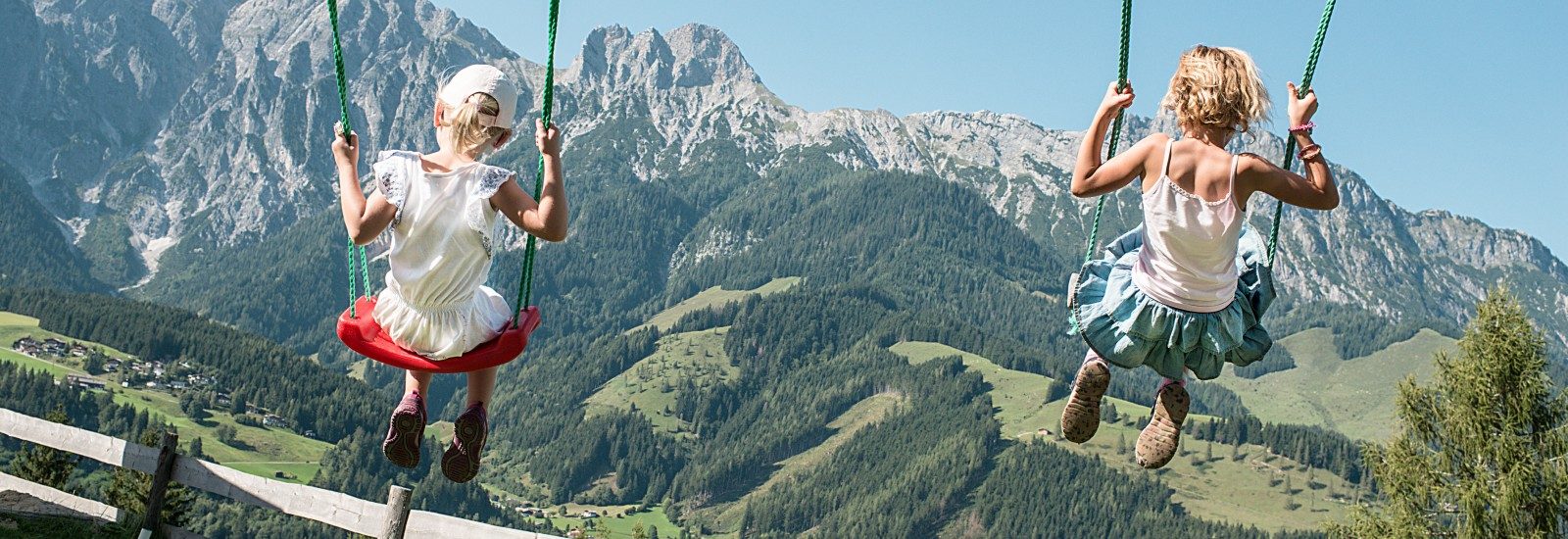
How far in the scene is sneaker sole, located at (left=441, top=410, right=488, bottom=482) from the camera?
690 centimetres

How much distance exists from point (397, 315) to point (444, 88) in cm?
116

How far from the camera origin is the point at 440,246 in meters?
6.36

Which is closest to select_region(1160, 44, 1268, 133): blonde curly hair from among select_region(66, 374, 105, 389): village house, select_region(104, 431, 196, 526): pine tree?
select_region(104, 431, 196, 526): pine tree

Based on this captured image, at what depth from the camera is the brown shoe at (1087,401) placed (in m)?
6.90

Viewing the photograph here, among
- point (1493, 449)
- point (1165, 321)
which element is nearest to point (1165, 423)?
point (1165, 321)

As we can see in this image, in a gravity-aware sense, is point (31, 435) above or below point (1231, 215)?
below

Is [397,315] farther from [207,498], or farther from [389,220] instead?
[207,498]

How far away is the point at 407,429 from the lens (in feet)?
22.3

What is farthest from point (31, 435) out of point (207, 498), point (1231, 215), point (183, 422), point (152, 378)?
point (152, 378)

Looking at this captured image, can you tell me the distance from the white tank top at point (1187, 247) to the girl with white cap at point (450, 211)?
2.86 metres

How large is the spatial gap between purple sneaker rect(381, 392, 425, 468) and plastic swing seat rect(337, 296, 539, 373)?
25cm

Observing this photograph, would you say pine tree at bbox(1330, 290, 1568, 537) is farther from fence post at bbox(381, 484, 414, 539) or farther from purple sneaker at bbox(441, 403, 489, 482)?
purple sneaker at bbox(441, 403, 489, 482)

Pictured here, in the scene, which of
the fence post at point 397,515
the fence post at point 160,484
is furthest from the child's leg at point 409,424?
the fence post at point 160,484

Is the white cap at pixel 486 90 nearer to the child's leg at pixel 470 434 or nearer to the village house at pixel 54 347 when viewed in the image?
the child's leg at pixel 470 434
